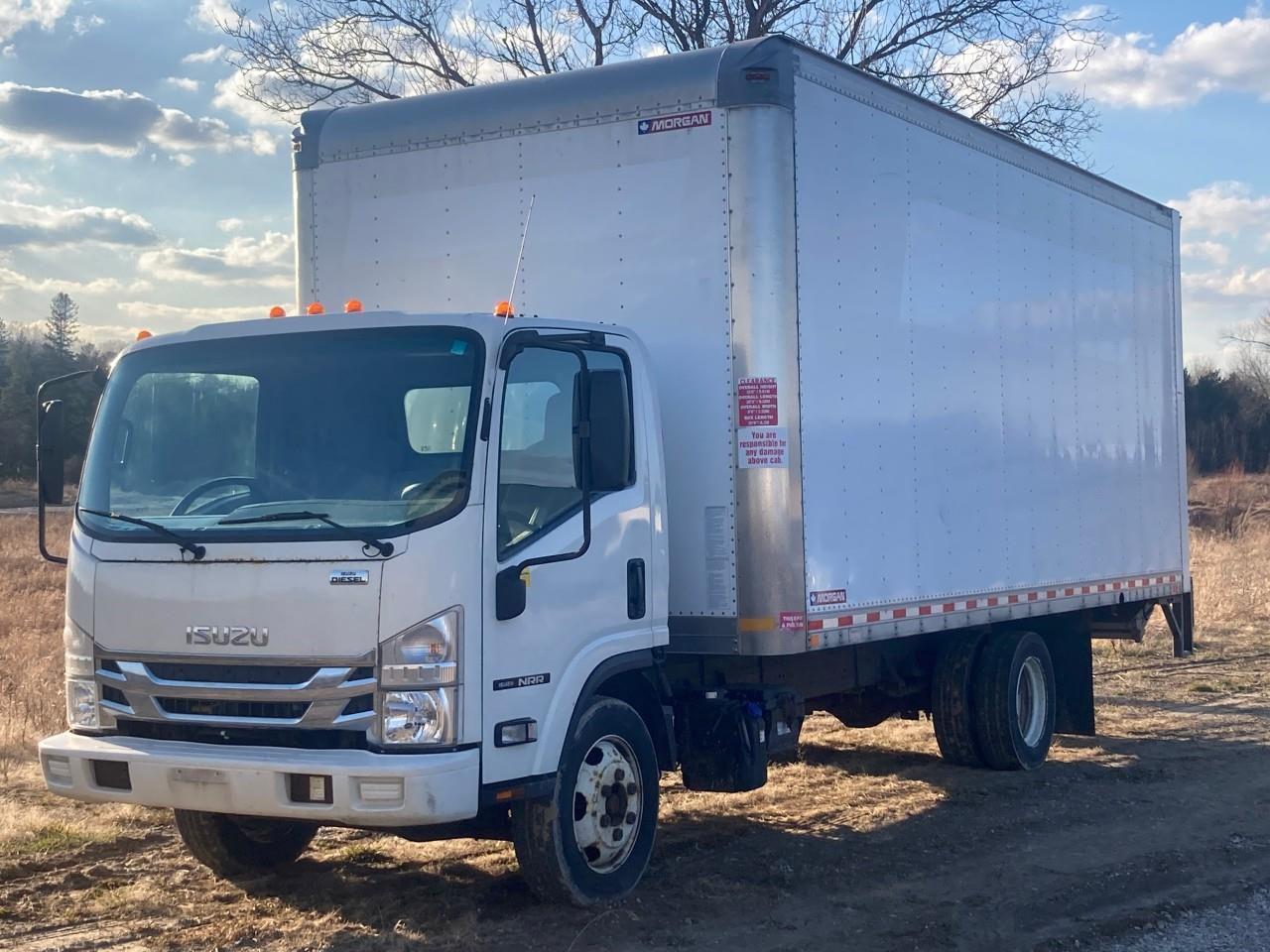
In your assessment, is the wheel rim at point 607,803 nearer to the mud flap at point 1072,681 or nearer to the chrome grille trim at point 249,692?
the chrome grille trim at point 249,692

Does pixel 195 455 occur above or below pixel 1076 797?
above

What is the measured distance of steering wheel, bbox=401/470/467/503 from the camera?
581 centimetres

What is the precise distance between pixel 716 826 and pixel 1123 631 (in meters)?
4.98

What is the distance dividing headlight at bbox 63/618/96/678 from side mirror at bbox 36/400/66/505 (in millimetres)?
690

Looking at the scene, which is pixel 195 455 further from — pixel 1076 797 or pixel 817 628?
pixel 1076 797

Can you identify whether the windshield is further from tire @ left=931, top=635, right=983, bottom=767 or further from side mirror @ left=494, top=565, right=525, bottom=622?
tire @ left=931, top=635, right=983, bottom=767

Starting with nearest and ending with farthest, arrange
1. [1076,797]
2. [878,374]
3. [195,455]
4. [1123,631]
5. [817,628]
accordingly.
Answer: [195,455], [817,628], [878,374], [1076,797], [1123,631]

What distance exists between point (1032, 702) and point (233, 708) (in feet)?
21.7

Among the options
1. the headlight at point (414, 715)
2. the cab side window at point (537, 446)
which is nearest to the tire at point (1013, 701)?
the cab side window at point (537, 446)

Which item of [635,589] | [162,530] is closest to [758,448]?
[635,589]

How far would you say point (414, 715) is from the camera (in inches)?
223

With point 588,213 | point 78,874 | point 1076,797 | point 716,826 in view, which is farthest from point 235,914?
point 1076,797

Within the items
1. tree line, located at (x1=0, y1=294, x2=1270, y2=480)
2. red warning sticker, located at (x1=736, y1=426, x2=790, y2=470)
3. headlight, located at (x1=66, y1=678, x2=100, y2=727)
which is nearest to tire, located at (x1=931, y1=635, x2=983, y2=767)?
red warning sticker, located at (x1=736, y1=426, x2=790, y2=470)

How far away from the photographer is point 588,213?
7656 mm
